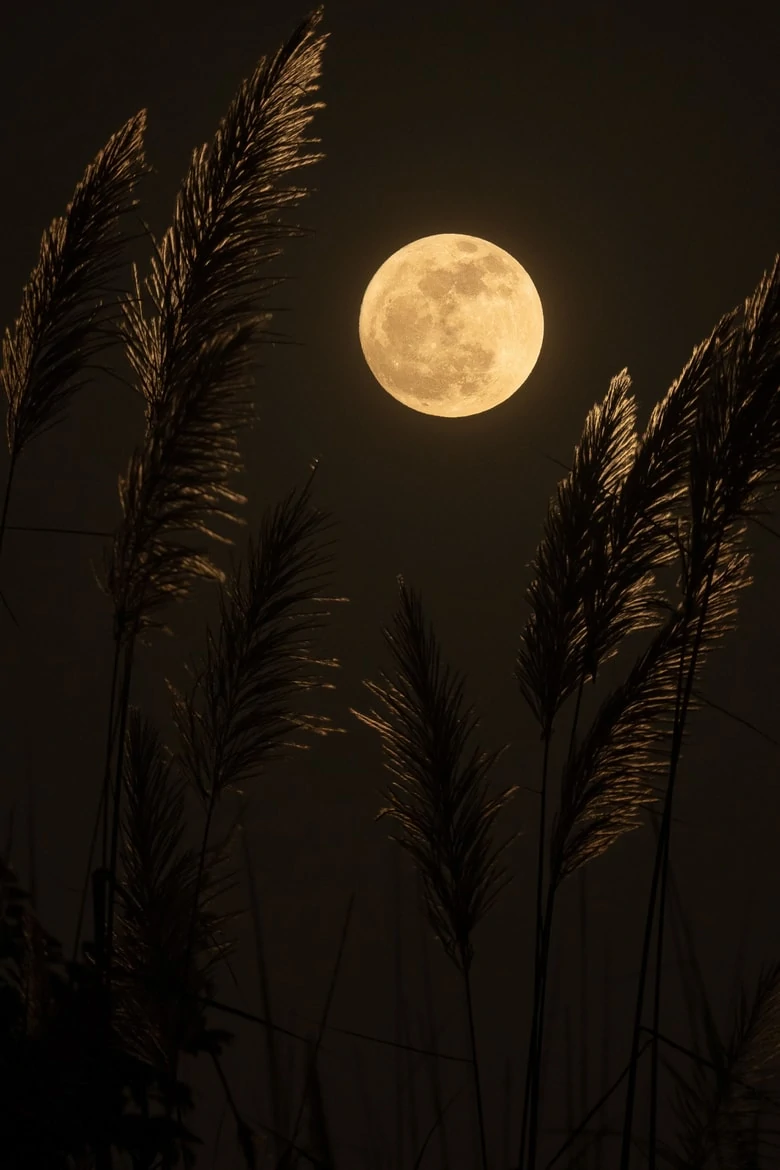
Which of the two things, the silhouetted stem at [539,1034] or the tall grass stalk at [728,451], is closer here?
the tall grass stalk at [728,451]

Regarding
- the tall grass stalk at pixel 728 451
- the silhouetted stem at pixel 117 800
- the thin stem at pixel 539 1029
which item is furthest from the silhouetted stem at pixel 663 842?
the silhouetted stem at pixel 117 800

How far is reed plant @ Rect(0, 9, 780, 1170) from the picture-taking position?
1.37 metres

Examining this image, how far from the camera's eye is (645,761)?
5.05ft

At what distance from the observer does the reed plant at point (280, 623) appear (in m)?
1.37

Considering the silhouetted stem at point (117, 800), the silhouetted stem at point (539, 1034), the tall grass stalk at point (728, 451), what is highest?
the tall grass stalk at point (728, 451)

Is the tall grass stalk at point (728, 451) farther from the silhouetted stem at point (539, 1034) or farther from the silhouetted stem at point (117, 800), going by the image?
the silhouetted stem at point (117, 800)

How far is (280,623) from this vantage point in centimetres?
156

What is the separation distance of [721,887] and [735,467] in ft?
10.6

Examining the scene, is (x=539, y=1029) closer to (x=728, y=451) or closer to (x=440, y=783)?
(x=440, y=783)

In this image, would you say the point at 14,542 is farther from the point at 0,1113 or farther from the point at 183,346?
the point at 0,1113

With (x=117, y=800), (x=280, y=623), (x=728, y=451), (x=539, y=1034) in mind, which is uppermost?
(x=728, y=451)

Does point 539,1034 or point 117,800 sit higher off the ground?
point 117,800

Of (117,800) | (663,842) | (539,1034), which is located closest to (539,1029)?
(539,1034)

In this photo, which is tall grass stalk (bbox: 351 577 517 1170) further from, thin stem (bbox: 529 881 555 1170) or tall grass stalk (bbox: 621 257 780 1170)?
tall grass stalk (bbox: 621 257 780 1170)
